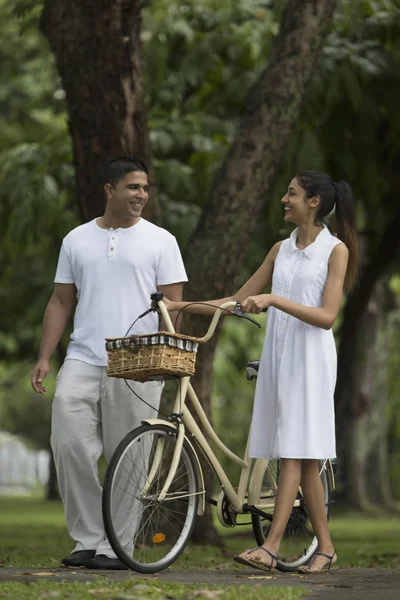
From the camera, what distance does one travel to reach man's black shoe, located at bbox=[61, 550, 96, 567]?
740 cm

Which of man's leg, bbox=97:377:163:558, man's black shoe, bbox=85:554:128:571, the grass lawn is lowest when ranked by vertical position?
the grass lawn

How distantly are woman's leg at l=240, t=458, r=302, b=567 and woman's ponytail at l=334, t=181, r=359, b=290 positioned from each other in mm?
1022

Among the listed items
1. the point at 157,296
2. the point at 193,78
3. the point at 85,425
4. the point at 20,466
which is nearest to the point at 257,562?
the point at 85,425

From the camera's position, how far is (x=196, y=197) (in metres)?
14.4

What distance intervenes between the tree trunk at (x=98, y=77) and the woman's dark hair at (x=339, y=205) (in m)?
3.37

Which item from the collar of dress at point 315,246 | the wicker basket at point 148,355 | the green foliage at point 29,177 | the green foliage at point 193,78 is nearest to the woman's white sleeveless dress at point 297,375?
the collar of dress at point 315,246

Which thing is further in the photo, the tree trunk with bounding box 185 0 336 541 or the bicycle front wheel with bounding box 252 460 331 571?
the tree trunk with bounding box 185 0 336 541

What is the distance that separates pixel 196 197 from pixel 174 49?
1.58 m

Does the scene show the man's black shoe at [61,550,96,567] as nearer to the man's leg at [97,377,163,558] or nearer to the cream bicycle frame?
the man's leg at [97,377,163,558]

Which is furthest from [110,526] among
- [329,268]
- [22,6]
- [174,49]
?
[174,49]

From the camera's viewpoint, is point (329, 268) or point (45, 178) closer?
point (329, 268)

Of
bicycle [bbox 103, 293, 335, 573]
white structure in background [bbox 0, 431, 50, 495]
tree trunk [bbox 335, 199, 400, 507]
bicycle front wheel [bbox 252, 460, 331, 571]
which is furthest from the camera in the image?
white structure in background [bbox 0, 431, 50, 495]

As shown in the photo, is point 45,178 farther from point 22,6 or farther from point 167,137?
point 22,6

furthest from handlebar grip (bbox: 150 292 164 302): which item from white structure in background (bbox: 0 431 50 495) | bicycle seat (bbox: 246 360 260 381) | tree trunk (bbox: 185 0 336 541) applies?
white structure in background (bbox: 0 431 50 495)
